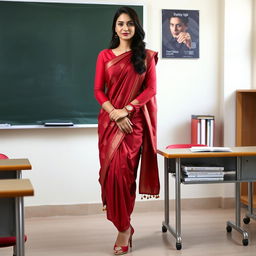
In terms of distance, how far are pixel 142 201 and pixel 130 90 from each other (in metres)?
1.75

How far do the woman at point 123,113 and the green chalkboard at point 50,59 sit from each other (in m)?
1.10

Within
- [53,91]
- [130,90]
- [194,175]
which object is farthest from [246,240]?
[53,91]

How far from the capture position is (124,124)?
147 inches

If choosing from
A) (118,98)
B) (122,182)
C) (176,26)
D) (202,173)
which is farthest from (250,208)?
(176,26)

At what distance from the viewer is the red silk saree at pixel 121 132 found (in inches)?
147

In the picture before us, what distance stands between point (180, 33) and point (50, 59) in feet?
4.29

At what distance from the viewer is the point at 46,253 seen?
380cm

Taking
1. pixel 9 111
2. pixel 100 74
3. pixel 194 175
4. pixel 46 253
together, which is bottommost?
pixel 46 253

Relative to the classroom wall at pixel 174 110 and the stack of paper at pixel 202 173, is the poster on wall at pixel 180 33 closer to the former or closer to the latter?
the classroom wall at pixel 174 110

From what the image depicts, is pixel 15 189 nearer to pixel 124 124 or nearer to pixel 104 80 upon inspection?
pixel 124 124

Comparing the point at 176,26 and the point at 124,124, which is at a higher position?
the point at 176,26

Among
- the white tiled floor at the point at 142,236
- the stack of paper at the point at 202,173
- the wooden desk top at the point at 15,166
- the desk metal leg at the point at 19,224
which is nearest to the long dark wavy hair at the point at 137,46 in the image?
the stack of paper at the point at 202,173

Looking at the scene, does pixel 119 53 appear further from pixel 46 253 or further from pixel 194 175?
pixel 46 253

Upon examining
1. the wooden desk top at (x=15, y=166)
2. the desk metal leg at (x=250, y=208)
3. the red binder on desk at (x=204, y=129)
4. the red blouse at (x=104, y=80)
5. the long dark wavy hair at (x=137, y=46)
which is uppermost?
the long dark wavy hair at (x=137, y=46)
